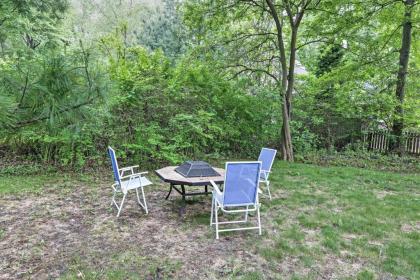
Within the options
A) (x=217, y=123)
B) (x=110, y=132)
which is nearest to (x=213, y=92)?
(x=217, y=123)

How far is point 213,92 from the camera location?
7.40 m

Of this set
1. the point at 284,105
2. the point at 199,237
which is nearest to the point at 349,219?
the point at 199,237

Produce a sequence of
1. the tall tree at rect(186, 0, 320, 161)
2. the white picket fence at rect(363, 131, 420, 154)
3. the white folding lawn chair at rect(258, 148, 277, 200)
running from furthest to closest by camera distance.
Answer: the white picket fence at rect(363, 131, 420, 154)
the tall tree at rect(186, 0, 320, 161)
the white folding lawn chair at rect(258, 148, 277, 200)

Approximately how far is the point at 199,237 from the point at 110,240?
3.07 feet

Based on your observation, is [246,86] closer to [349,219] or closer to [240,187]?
[349,219]

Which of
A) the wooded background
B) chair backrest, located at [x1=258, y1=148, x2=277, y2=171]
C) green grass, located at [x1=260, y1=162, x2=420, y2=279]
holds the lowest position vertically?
green grass, located at [x1=260, y1=162, x2=420, y2=279]

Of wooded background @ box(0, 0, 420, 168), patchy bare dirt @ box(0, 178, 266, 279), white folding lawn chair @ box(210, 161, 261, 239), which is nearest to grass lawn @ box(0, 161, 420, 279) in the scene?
patchy bare dirt @ box(0, 178, 266, 279)

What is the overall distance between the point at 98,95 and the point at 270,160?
3047 millimetres

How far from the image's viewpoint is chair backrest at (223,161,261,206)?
334 centimetres

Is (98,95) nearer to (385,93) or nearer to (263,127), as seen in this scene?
(263,127)

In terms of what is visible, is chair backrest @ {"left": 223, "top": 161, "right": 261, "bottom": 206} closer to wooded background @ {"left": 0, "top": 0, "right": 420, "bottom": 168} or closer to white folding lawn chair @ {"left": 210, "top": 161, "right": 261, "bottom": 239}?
white folding lawn chair @ {"left": 210, "top": 161, "right": 261, "bottom": 239}

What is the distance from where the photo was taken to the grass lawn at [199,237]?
2688 mm

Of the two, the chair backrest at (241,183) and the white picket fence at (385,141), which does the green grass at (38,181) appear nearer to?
the chair backrest at (241,183)

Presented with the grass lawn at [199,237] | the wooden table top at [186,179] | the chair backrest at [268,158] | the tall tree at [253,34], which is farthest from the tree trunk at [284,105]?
the wooden table top at [186,179]
